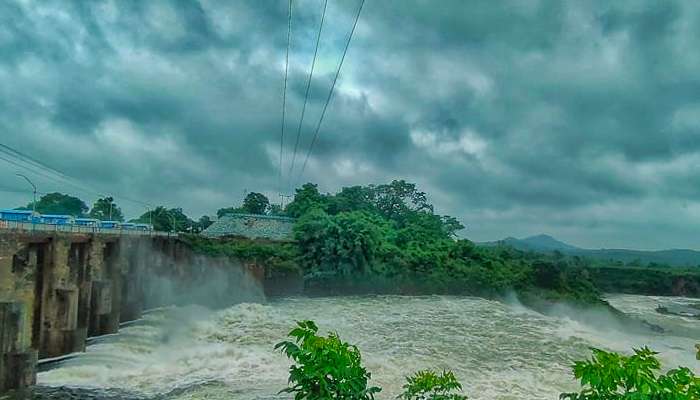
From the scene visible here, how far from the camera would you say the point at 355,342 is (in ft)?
78.7

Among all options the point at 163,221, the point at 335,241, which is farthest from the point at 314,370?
the point at 163,221

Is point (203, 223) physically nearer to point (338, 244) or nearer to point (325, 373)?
point (338, 244)

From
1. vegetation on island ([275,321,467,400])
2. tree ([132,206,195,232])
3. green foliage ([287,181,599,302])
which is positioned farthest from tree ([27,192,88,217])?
Answer: vegetation on island ([275,321,467,400])

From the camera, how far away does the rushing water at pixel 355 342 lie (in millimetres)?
16266

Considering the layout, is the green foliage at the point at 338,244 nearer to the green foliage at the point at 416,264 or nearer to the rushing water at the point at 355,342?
the green foliage at the point at 416,264

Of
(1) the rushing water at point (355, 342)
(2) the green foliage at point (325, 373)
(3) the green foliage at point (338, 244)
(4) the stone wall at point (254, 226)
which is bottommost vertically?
(1) the rushing water at point (355, 342)

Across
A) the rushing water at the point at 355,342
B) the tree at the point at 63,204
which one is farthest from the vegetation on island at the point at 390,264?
the tree at the point at 63,204

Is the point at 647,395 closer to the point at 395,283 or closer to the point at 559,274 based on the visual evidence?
the point at 395,283

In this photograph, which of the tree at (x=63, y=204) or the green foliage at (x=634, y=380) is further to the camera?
the tree at (x=63, y=204)

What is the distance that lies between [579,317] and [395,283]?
49.5ft

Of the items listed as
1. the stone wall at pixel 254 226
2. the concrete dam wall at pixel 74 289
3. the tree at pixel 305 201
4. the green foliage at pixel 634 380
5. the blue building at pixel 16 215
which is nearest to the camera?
the green foliage at pixel 634 380

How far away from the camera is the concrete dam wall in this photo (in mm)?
14492

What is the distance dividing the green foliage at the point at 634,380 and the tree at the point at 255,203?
8516cm

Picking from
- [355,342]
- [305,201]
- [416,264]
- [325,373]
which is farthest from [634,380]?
[305,201]
